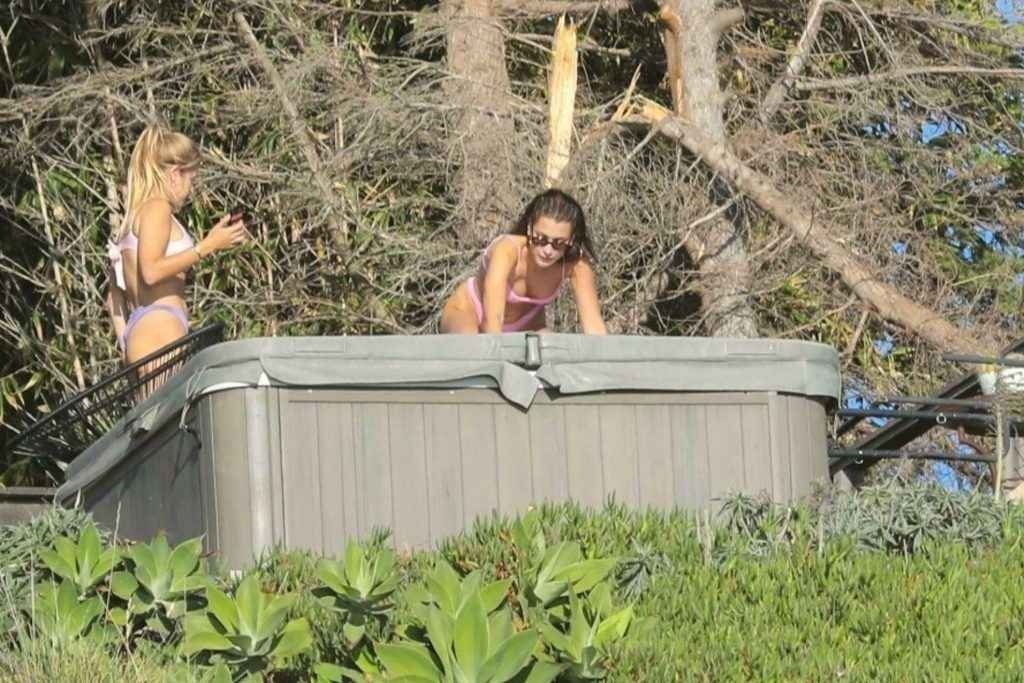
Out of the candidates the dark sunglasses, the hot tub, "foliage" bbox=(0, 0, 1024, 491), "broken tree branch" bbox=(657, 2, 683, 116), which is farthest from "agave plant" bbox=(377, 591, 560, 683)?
"broken tree branch" bbox=(657, 2, 683, 116)

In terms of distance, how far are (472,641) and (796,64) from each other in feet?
23.7

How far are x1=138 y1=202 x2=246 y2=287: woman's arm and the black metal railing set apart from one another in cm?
22

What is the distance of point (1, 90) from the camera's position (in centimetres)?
1174

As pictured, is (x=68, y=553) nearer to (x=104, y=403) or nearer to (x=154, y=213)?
(x=104, y=403)

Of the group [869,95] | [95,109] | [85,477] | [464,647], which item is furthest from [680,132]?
[464,647]

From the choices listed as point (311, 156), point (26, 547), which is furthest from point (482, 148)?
point (26, 547)

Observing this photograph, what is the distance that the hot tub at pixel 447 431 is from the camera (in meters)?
5.41

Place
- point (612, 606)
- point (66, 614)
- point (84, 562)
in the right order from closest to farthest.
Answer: point (612, 606), point (66, 614), point (84, 562)

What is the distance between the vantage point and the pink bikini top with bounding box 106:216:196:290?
6.21 m

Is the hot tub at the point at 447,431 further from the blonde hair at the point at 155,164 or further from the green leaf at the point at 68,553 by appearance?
the blonde hair at the point at 155,164

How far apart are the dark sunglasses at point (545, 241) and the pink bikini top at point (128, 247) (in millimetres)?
1101

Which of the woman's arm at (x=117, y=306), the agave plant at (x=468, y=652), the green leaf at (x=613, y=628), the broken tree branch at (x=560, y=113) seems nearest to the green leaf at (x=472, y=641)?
the agave plant at (x=468, y=652)

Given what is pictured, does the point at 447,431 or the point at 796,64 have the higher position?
the point at 796,64

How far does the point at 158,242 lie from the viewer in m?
6.12
